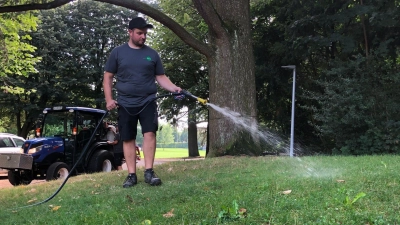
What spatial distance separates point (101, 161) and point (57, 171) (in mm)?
1496

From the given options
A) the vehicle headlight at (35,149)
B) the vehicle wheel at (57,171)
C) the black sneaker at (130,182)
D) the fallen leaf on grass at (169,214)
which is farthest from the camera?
the vehicle headlight at (35,149)

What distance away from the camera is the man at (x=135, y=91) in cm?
482

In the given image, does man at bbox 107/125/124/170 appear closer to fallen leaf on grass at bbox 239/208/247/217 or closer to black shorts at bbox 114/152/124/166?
black shorts at bbox 114/152/124/166

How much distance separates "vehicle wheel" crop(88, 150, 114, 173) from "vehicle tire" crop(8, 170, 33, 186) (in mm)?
1584

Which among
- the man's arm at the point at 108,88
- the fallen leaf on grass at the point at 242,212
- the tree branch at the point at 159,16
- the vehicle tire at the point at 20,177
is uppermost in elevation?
the tree branch at the point at 159,16

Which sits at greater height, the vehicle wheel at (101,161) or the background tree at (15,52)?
the background tree at (15,52)

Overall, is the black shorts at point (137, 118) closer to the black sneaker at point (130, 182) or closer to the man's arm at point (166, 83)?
the man's arm at point (166, 83)

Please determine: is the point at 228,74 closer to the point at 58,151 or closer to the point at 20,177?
the point at 58,151

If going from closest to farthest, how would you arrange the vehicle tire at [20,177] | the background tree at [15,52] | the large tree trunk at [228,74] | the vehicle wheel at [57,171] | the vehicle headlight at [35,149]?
1. the large tree trunk at [228,74]
2. the vehicle wheel at [57,171]
3. the vehicle headlight at [35,149]
4. the vehicle tire at [20,177]
5. the background tree at [15,52]

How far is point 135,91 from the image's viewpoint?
15.8 ft

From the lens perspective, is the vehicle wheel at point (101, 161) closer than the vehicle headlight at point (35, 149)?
No

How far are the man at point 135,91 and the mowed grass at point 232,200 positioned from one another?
0.46 meters

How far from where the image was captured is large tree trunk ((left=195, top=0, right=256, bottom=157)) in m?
7.86

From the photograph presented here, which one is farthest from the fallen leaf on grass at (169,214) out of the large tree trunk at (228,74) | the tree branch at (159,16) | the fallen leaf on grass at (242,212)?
the tree branch at (159,16)
